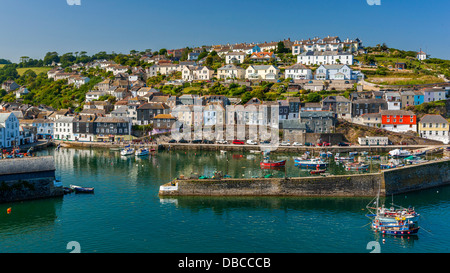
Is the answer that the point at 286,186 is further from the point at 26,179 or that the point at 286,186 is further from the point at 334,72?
the point at 334,72

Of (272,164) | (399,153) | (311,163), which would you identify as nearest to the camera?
(272,164)

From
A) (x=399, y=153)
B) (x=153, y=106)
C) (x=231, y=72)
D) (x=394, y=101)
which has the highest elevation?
(x=231, y=72)

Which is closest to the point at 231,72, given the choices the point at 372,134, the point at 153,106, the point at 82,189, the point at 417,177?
the point at 153,106

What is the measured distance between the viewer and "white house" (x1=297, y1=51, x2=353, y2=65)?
58.9m

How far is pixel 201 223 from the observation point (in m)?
17.7

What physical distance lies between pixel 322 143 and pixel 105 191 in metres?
22.2

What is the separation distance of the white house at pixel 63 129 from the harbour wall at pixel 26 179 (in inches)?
992

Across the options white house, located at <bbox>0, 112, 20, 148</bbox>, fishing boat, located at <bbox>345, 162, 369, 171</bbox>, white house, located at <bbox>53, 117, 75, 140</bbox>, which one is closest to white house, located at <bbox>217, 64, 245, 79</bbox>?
white house, located at <bbox>53, 117, 75, 140</bbox>

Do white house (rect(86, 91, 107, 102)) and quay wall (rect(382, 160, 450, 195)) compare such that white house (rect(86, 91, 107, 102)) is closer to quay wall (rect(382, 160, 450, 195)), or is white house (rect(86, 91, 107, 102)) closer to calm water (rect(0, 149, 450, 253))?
calm water (rect(0, 149, 450, 253))

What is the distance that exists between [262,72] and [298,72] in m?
5.46

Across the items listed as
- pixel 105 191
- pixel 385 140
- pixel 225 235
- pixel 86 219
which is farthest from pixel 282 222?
pixel 385 140

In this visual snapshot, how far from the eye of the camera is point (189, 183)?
70.3ft
